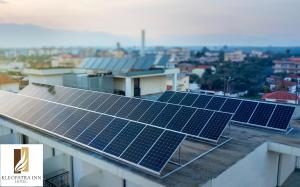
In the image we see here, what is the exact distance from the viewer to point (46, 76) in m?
29.1

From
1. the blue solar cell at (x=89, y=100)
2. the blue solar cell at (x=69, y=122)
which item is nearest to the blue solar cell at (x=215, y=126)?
the blue solar cell at (x=69, y=122)

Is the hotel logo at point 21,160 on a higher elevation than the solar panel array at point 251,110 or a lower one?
lower

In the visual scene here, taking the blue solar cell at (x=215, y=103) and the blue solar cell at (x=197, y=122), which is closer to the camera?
the blue solar cell at (x=197, y=122)

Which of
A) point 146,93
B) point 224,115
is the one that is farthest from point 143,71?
point 224,115

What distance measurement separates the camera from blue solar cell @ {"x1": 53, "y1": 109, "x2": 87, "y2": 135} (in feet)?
44.6

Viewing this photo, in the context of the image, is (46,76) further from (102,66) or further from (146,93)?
(146,93)

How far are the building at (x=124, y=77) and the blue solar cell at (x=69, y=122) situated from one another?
39.6 feet

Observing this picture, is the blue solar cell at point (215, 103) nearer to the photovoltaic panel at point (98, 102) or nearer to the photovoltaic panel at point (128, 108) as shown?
the photovoltaic panel at point (128, 108)

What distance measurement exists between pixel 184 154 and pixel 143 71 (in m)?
17.7

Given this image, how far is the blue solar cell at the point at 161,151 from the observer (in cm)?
949

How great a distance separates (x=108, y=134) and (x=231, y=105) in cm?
911

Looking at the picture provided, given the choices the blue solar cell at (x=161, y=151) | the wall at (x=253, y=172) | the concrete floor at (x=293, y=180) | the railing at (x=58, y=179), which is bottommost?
the concrete floor at (x=293, y=180)

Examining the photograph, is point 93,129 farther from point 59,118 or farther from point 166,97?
point 166,97

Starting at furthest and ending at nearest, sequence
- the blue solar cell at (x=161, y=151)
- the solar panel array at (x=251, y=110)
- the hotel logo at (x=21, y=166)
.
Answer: the solar panel array at (x=251, y=110), the hotel logo at (x=21, y=166), the blue solar cell at (x=161, y=151)
